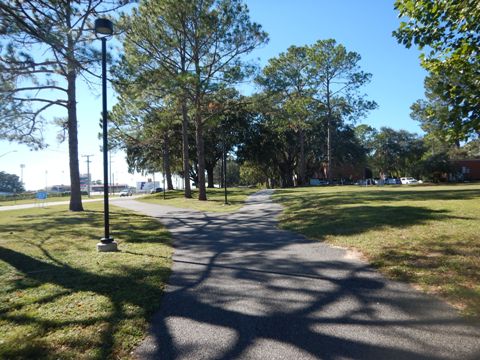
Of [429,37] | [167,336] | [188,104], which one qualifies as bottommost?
[167,336]

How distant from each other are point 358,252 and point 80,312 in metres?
5.31

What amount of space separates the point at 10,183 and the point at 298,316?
14990 cm

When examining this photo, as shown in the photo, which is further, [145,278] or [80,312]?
[145,278]

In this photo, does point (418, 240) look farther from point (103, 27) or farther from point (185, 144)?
point (185, 144)

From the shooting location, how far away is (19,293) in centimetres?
559

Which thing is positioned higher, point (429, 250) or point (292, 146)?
point (292, 146)

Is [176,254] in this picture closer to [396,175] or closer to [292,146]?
[292,146]

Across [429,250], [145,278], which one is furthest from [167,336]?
[429,250]

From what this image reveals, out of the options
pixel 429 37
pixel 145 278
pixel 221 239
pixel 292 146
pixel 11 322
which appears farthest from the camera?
pixel 292 146

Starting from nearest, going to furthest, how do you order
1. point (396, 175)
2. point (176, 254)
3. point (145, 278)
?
point (145, 278) < point (176, 254) < point (396, 175)

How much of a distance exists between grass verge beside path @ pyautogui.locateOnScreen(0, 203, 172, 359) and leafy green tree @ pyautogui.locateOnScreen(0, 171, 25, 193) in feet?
453

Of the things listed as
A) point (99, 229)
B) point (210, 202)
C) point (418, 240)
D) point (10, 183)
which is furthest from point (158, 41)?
point (10, 183)

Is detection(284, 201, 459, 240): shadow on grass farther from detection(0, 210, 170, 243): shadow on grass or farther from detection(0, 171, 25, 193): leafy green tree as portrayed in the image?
detection(0, 171, 25, 193): leafy green tree

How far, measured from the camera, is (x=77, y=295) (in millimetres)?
5359
